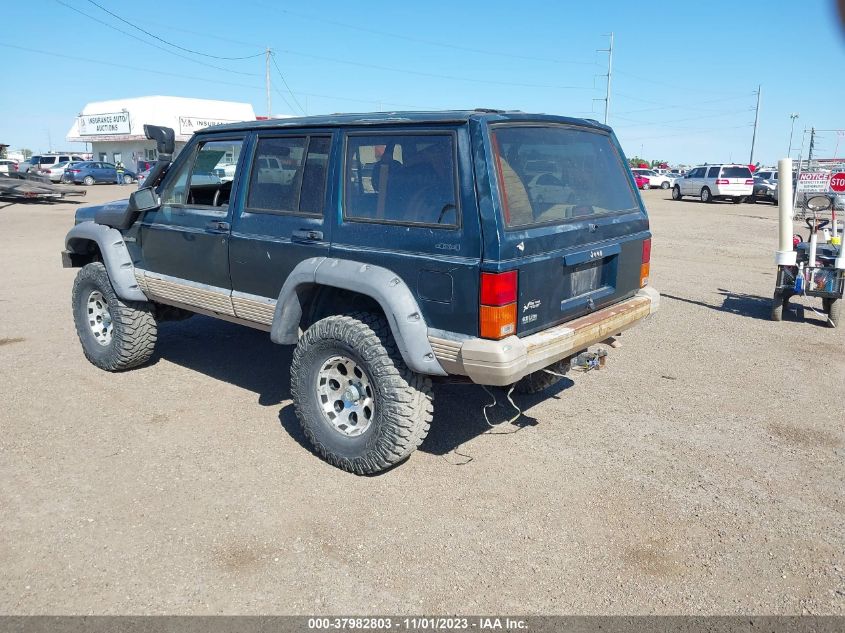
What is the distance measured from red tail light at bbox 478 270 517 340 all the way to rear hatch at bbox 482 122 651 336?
5 cm

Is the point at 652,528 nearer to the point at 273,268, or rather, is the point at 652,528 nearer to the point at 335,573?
the point at 335,573

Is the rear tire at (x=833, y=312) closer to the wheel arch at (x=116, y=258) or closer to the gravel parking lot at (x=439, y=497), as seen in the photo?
the gravel parking lot at (x=439, y=497)

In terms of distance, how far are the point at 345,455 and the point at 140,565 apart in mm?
1303

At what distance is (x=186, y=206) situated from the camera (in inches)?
204

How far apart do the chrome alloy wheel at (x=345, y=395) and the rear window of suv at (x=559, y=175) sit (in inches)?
52.5

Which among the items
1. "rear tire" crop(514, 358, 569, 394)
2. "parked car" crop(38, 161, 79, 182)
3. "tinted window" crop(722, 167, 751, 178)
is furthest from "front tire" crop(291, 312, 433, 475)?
"parked car" crop(38, 161, 79, 182)

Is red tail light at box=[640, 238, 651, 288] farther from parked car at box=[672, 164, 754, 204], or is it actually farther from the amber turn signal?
parked car at box=[672, 164, 754, 204]

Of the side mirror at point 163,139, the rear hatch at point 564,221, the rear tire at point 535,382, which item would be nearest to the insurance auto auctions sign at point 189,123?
the side mirror at point 163,139

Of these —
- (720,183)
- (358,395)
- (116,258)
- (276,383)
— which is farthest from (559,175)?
(720,183)

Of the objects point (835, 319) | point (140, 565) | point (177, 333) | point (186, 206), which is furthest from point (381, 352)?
point (835, 319)

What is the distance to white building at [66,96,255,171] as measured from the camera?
4988 cm

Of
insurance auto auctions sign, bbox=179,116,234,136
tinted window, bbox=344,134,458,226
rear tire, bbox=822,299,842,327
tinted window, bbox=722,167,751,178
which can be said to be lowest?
rear tire, bbox=822,299,842,327

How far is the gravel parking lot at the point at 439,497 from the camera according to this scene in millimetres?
3105

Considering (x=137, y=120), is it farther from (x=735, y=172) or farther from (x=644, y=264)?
(x=644, y=264)
